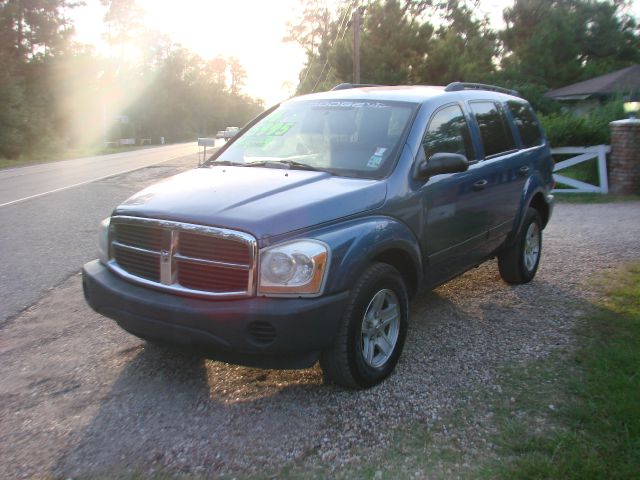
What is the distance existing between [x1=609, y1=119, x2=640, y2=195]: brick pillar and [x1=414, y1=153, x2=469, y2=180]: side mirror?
961 cm

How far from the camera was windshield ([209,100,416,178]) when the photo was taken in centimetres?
436

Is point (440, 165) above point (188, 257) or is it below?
above

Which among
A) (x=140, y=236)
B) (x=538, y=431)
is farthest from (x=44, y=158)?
(x=538, y=431)

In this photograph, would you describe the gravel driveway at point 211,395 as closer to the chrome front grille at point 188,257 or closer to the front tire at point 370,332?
the front tire at point 370,332

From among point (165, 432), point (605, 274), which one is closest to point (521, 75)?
point (605, 274)

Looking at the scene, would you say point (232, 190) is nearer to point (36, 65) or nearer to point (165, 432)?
point (165, 432)

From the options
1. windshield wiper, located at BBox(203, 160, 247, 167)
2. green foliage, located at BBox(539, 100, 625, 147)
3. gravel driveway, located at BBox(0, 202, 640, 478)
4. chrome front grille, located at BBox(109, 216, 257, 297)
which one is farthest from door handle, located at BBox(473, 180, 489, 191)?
green foliage, located at BBox(539, 100, 625, 147)

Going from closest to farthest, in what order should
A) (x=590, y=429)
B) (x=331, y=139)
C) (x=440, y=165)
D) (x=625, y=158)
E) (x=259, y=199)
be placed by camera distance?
(x=590, y=429) → (x=259, y=199) → (x=440, y=165) → (x=331, y=139) → (x=625, y=158)

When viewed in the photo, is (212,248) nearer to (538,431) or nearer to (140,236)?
(140,236)

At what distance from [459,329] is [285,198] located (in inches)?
79.8

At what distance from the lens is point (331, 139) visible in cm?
466

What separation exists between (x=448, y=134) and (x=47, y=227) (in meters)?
7.10

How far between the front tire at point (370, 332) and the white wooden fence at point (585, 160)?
10.1 metres

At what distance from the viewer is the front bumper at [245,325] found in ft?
10.9
